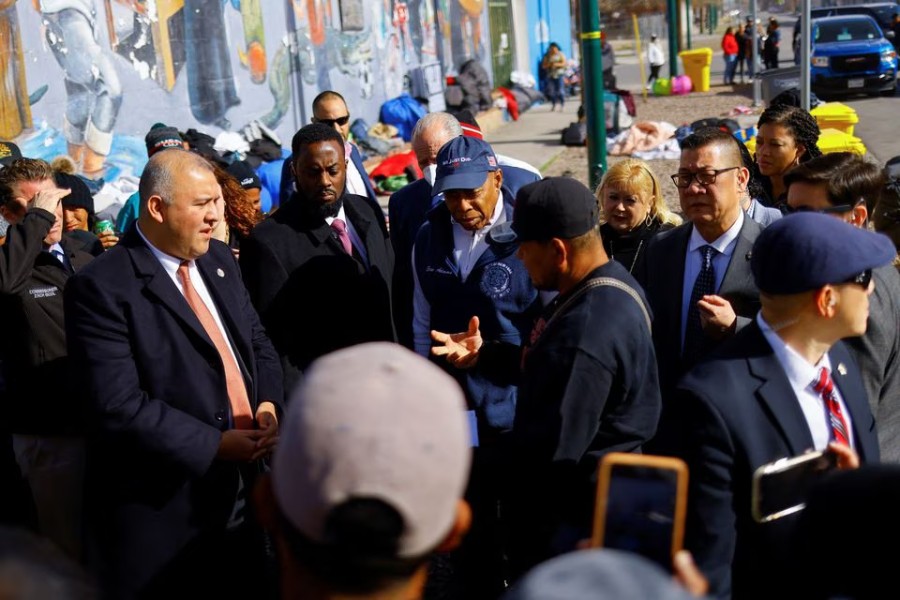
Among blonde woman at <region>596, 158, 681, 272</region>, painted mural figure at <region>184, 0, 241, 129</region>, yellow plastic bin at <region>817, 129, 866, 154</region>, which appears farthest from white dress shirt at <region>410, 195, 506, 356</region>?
painted mural figure at <region>184, 0, 241, 129</region>

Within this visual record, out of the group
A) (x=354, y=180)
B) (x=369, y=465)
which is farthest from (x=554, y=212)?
(x=354, y=180)

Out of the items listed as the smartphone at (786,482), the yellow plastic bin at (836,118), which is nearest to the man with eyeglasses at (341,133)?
the smartphone at (786,482)

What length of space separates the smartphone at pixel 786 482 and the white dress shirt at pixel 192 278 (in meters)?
2.12

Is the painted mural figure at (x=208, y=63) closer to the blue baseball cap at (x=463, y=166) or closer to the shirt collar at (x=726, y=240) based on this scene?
the blue baseball cap at (x=463, y=166)

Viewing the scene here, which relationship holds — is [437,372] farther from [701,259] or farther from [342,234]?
[342,234]

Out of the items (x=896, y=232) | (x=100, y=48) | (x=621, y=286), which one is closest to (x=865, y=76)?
(x=100, y=48)

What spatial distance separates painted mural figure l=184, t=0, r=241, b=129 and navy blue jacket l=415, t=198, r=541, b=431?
356 inches

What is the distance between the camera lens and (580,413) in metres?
2.88

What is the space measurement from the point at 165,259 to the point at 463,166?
4.51 ft

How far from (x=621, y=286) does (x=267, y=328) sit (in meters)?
2.07

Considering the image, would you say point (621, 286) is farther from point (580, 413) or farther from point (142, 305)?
point (142, 305)

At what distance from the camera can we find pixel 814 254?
8.54ft

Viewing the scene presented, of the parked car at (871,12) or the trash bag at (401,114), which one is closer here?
the trash bag at (401,114)

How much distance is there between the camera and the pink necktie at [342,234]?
4.85 m
